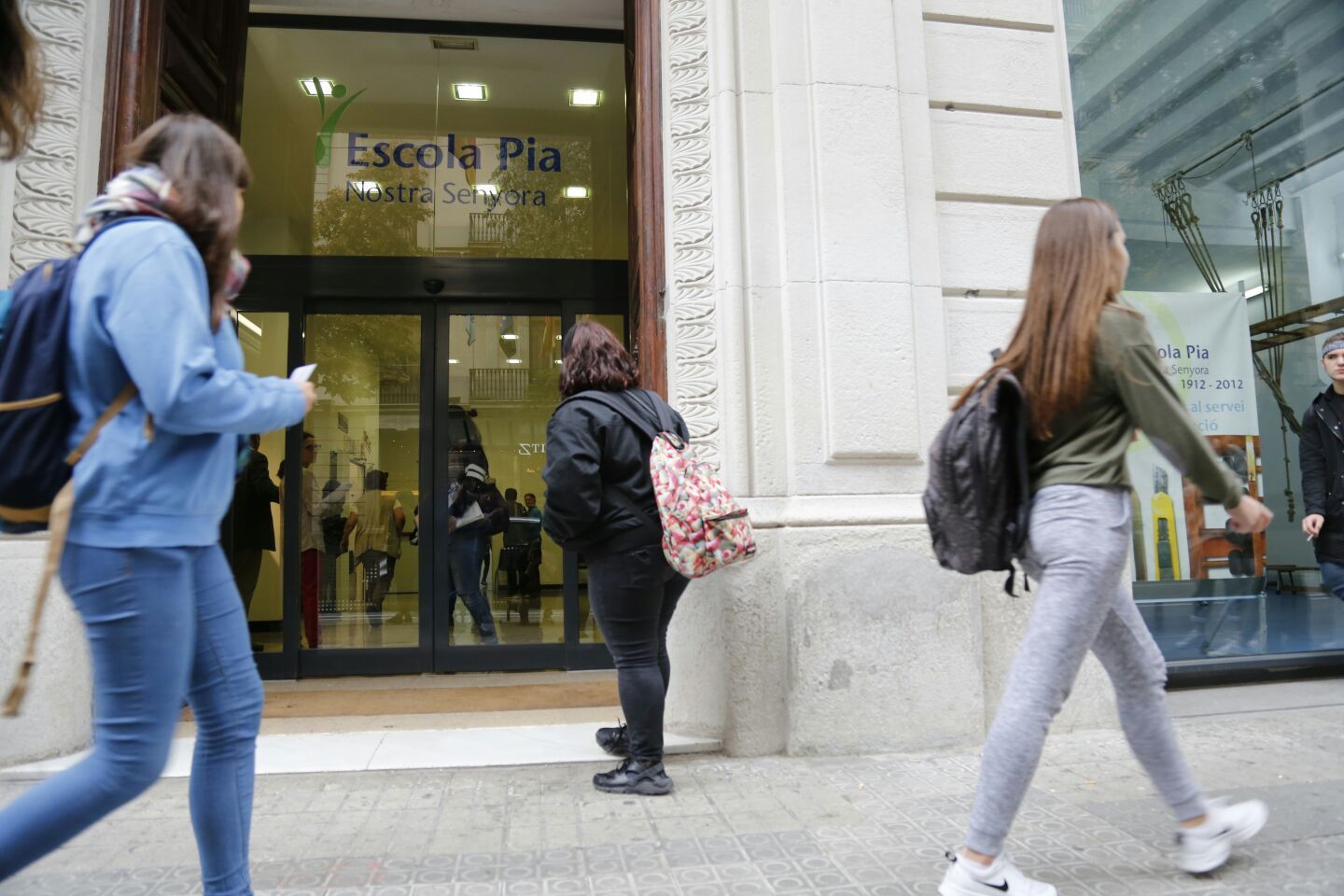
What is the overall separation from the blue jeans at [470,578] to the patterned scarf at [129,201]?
4.91 metres

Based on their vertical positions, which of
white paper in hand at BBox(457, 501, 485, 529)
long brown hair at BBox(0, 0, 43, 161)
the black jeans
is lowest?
the black jeans

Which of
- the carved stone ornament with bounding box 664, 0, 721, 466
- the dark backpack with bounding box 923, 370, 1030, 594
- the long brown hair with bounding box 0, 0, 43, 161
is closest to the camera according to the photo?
the long brown hair with bounding box 0, 0, 43, 161

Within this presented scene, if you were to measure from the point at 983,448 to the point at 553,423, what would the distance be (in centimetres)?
172

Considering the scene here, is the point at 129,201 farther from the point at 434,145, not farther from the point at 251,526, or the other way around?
the point at 434,145

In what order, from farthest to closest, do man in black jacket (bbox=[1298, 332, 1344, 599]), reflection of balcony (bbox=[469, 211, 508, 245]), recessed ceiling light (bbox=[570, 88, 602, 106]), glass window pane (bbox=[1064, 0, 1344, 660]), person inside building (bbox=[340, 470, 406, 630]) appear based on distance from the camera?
1. recessed ceiling light (bbox=[570, 88, 602, 106])
2. reflection of balcony (bbox=[469, 211, 508, 245])
3. person inside building (bbox=[340, 470, 406, 630])
4. glass window pane (bbox=[1064, 0, 1344, 660])
5. man in black jacket (bbox=[1298, 332, 1344, 599])

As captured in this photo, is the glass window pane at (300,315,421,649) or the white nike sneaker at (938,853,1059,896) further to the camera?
the glass window pane at (300,315,421,649)

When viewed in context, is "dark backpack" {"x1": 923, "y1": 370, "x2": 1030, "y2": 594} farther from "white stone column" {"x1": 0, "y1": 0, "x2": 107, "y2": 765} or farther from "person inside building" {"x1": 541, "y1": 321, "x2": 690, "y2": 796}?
"white stone column" {"x1": 0, "y1": 0, "x2": 107, "y2": 765}

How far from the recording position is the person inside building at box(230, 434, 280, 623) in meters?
6.73

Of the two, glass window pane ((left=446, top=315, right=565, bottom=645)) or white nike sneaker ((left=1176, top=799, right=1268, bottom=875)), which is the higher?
glass window pane ((left=446, top=315, right=565, bottom=645))

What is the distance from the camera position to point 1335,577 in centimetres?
410

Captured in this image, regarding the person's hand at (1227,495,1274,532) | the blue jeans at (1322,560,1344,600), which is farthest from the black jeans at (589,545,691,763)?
the blue jeans at (1322,560,1344,600)

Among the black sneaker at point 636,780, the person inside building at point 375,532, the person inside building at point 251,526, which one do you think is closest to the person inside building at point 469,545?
the person inside building at point 375,532

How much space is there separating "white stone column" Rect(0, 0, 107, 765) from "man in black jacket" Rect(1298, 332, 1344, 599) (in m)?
5.65

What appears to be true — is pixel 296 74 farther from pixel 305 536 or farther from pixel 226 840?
pixel 226 840
